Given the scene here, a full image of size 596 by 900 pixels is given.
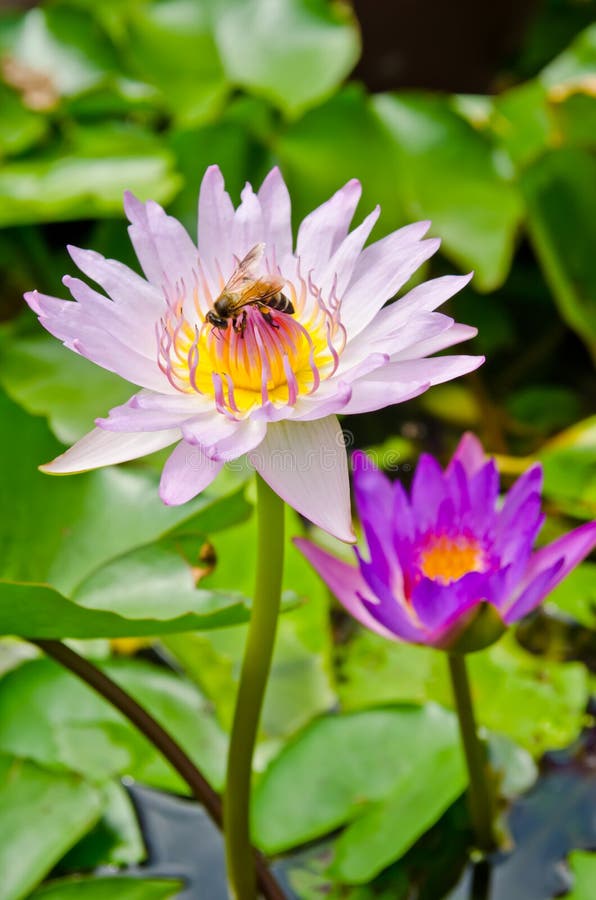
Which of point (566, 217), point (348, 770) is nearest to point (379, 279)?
point (348, 770)

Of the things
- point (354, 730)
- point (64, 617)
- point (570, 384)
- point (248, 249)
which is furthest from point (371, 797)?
point (570, 384)

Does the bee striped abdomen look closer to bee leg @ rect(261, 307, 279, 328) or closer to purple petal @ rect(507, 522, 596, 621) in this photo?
bee leg @ rect(261, 307, 279, 328)

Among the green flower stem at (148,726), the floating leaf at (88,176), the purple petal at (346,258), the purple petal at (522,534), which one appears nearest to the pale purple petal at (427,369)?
the purple petal at (346,258)

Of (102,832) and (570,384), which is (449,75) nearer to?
(570,384)

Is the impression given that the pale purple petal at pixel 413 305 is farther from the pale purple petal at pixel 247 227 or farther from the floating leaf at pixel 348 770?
the floating leaf at pixel 348 770

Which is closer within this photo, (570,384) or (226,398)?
(226,398)

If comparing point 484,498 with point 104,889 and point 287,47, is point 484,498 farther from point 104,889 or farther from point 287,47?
point 287,47
